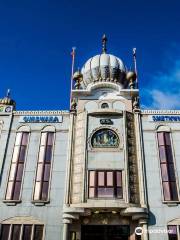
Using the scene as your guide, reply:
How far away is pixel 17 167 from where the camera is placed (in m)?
30.2

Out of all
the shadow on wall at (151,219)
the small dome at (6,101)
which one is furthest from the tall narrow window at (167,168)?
the small dome at (6,101)

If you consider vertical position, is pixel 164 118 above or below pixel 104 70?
below

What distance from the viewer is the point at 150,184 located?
28.6 m

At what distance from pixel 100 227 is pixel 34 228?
6279 mm

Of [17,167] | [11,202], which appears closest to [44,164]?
[17,167]

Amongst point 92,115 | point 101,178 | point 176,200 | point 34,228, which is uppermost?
point 92,115

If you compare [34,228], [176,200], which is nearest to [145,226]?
[176,200]

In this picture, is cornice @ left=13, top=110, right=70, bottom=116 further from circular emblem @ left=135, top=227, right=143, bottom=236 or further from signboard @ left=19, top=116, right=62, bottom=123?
circular emblem @ left=135, top=227, right=143, bottom=236

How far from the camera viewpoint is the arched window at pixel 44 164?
94.0ft

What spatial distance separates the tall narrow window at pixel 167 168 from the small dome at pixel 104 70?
1002 centimetres

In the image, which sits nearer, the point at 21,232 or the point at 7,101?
the point at 21,232

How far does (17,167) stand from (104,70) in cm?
1646

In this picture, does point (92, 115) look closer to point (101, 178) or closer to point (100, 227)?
point (101, 178)

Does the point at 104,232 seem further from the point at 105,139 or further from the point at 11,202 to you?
the point at 11,202
